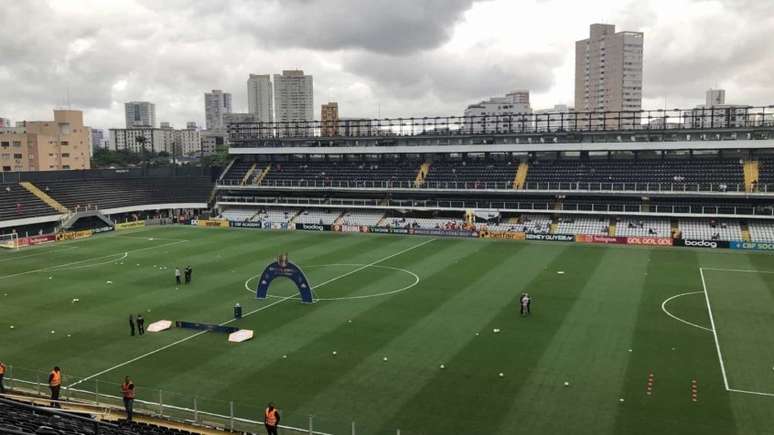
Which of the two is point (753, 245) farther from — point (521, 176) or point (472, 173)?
point (472, 173)

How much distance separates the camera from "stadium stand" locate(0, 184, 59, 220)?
62.6 m

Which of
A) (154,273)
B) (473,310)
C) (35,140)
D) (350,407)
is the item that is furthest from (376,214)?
(35,140)

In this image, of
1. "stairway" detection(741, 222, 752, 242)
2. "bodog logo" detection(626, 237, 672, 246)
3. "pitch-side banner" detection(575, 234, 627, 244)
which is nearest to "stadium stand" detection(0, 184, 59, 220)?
"pitch-side banner" detection(575, 234, 627, 244)

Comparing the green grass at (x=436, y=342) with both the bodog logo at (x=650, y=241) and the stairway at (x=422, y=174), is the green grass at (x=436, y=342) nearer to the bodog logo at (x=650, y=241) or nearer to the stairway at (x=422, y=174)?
the bodog logo at (x=650, y=241)

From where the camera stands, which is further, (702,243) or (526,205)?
(526,205)

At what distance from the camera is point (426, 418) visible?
62.3ft

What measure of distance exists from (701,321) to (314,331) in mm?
18125

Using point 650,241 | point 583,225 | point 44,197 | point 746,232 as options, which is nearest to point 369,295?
point 650,241

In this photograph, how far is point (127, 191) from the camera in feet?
258

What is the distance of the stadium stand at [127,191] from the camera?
71.6m

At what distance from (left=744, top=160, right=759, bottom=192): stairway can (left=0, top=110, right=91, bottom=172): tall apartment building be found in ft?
328

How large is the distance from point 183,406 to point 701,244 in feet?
154

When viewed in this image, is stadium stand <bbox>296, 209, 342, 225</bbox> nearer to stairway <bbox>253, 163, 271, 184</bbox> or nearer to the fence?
stairway <bbox>253, 163, 271, 184</bbox>

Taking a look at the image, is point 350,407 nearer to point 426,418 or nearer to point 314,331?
point 426,418
